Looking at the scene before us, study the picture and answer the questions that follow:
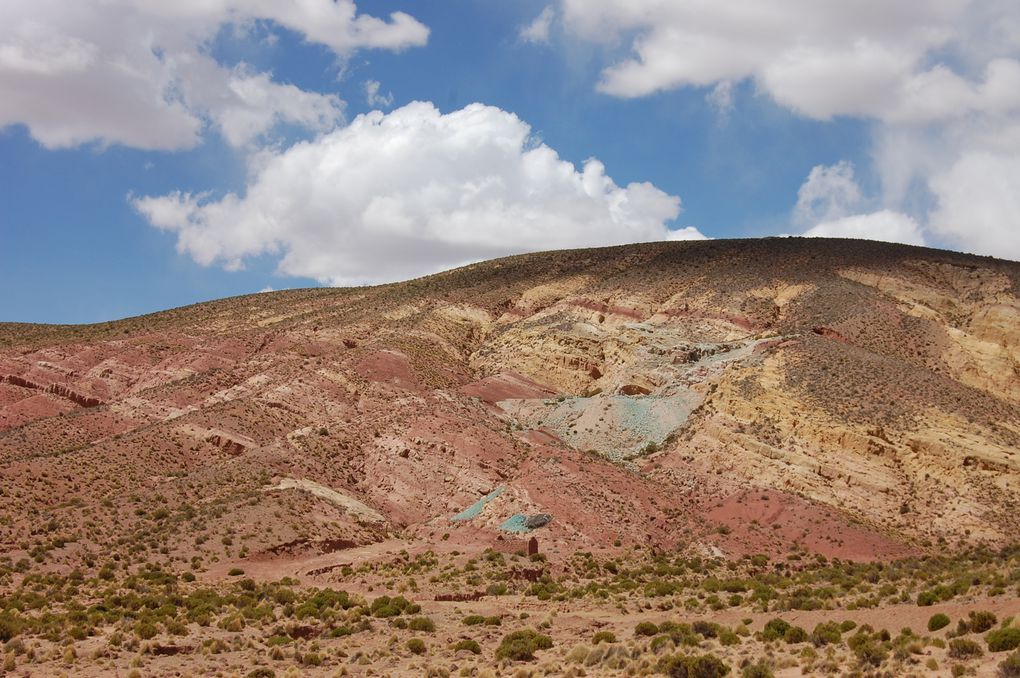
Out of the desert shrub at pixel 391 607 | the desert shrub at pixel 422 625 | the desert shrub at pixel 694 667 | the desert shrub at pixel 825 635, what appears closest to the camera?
the desert shrub at pixel 694 667

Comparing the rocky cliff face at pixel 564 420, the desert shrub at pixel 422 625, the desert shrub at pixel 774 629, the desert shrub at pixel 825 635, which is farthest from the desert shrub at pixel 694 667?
the rocky cliff face at pixel 564 420

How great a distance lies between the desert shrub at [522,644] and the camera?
2484 cm

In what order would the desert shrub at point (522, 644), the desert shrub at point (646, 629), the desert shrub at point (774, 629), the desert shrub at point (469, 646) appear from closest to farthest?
the desert shrub at point (774, 629), the desert shrub at point (522, 644), the desert shrub at point (469, 646), the desert shrub at point (646, 629)

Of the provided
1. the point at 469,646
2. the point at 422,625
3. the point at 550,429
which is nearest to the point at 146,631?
the point at 422,625

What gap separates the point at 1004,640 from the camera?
60.8 ft

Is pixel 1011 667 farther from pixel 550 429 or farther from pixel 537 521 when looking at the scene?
pixel 550 429

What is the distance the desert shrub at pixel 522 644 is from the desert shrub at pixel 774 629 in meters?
6.25

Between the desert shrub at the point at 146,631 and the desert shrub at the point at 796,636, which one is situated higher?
the desert shrub at the point at 146,631

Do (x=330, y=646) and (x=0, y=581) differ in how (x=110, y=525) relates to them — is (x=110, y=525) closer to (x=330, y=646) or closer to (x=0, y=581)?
(x=0, y=581)

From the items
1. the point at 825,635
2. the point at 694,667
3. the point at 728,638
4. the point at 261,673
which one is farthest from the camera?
the point at 728,638

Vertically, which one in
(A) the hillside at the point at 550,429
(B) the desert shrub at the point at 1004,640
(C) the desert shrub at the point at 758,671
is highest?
(A) the hillside at the point at 550,429

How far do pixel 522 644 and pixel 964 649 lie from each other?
11695mm

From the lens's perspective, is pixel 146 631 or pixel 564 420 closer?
pixel 146 631

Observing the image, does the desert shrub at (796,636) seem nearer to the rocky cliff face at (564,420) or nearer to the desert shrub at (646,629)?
the desert shrub at (646,629)
